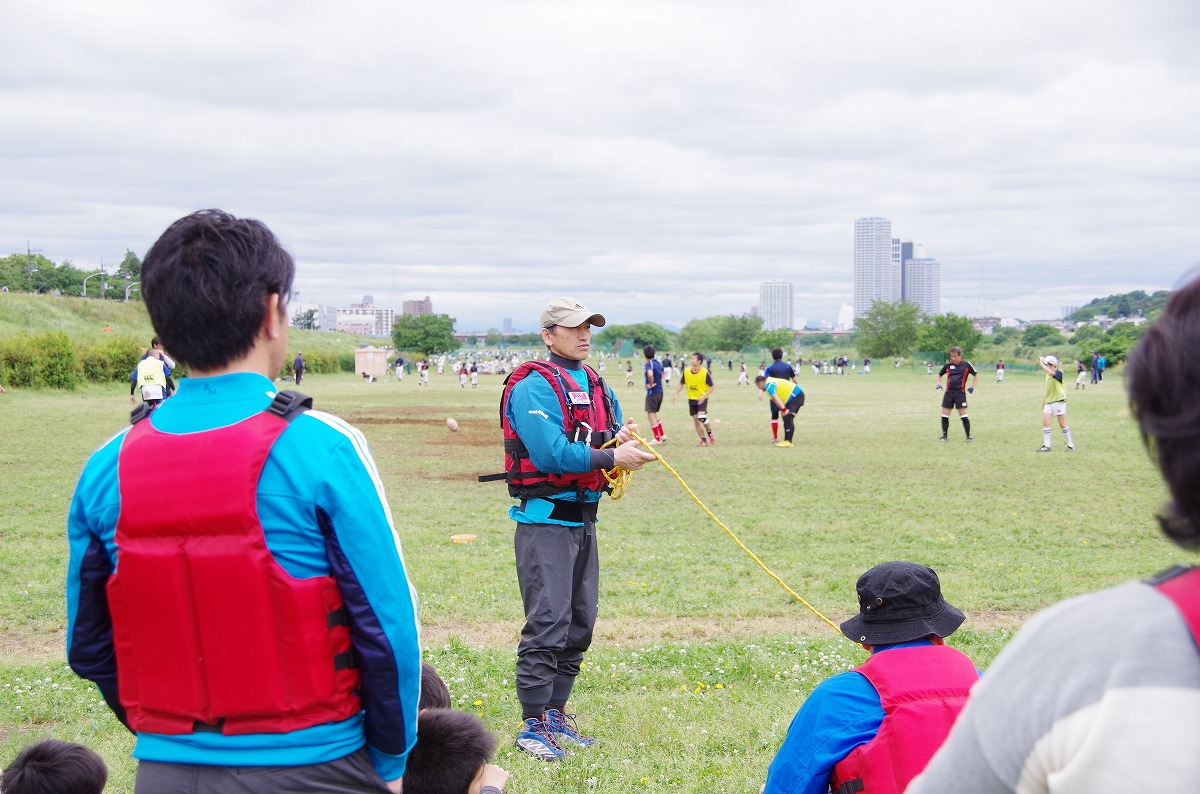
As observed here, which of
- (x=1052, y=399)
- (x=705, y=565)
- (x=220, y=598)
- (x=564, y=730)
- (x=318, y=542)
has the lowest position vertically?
(x=705, y=565)

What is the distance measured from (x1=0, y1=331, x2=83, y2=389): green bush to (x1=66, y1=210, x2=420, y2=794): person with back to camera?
1580 inches

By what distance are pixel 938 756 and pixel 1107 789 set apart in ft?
0.68

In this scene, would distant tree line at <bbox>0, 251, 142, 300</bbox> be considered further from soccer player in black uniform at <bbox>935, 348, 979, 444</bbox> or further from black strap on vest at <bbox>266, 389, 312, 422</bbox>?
black strap on vest at <bbox>266, 389, 312, 422</bbox>

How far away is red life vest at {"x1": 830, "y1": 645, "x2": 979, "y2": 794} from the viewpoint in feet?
8.45

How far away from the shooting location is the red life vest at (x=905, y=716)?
257 centimetres

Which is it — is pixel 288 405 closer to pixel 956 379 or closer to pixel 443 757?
pixel 443 757

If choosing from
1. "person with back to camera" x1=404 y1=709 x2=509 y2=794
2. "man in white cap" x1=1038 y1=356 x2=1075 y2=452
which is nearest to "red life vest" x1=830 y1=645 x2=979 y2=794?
"person with back to camera" x1=404 y1=709 x2=509 y2=794

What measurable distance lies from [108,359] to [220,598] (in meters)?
45.4

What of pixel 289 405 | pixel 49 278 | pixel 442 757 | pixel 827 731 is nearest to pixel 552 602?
pixel 442 757

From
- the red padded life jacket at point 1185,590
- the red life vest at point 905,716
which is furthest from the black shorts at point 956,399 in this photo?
the red padded life jacket at point 1185,590

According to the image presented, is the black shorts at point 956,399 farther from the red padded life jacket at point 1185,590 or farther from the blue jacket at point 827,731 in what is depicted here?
the red padded life jacket at point 1185,590

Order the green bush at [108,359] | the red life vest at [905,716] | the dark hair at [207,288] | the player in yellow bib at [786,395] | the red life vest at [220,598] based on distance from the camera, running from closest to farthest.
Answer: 1. the red life vest at [220,598]
2. the dark hair at [207,288]
3. the red life vest at [905,716]
4. the player in yellow bib at [786,395]
5. the green bush at [108,359]

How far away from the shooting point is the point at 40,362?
37438 millimetres

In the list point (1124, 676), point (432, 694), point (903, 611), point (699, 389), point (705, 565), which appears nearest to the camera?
point (1124, 676)
